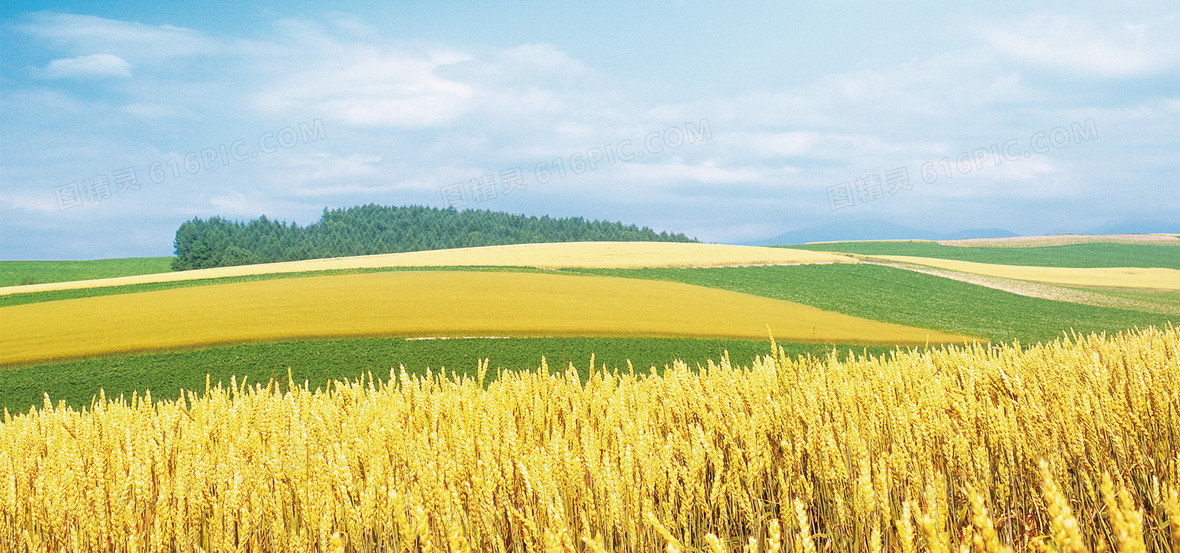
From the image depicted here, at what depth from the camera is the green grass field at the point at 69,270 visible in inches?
2795

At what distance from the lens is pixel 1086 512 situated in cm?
292

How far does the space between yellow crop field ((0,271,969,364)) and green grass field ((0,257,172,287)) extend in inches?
2307

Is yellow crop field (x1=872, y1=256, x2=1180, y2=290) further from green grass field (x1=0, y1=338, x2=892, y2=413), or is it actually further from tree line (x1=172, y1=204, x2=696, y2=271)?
tree line (x1=172, y1=204, x2=696, y2=271)

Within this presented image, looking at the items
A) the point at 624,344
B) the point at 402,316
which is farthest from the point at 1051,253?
the point at 402,316

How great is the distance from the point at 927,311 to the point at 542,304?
14544 millimetres

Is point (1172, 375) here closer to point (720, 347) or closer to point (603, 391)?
point (603, 391)

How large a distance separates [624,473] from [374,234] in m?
116

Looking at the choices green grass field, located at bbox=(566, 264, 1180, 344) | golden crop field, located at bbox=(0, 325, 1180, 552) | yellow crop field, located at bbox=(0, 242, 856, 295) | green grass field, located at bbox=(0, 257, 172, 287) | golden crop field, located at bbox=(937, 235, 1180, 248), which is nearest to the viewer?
golden crop field, located at bbox=(0, 325, 1180, 552)

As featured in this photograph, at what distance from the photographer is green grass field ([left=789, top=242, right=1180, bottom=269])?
5819 centimetres

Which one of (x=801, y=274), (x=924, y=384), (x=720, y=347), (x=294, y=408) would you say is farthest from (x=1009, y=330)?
(x=294, y=408)

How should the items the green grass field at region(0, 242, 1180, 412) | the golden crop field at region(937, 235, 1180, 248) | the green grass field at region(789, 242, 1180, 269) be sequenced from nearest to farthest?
the green grass field at region(0, 242, 1180, 412), the green grass field at region(789, 242, 1180, 269), the golden crop field at region(937, 235, 1180, 248)

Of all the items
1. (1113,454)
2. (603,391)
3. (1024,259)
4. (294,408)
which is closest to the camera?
(1113,454)

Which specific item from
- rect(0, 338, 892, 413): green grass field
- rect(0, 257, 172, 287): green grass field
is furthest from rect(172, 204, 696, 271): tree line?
rect(0, 338, 892, 413): green grass field

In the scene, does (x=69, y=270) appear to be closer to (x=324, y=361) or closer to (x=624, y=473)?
(x=324, y=361)
